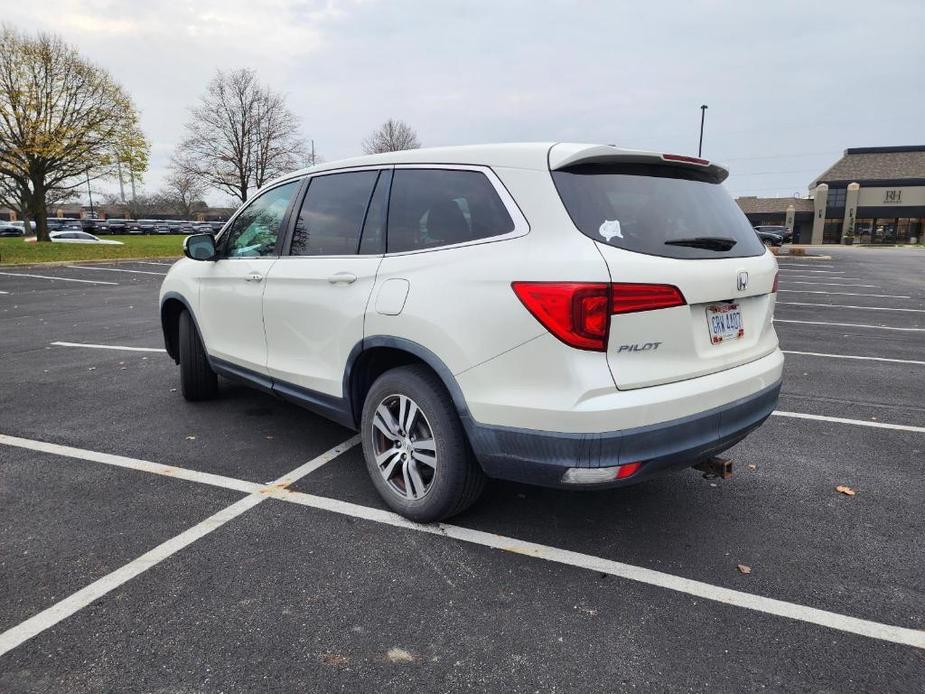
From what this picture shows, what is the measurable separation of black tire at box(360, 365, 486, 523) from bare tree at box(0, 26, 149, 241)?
3282cm

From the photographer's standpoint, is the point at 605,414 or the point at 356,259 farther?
the point at 356,259

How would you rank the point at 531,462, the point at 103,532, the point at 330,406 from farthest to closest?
the point at 330,406
the point at 103,532
the point at 531,462

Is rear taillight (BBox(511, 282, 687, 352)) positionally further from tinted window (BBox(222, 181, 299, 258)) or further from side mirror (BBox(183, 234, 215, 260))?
side mirror (BBox(183, 234, 215, 260))

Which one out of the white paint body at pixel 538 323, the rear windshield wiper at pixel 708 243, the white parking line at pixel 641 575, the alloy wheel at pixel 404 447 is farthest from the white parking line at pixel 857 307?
the alloy wheel at pixel 404 447

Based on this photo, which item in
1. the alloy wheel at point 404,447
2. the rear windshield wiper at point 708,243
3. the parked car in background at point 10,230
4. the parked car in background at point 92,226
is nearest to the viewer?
the rear windshield wiper at point 708,243

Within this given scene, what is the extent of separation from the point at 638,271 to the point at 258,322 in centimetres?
258

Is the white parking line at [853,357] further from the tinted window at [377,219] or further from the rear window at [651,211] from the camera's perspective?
the tinted window at [377,219]

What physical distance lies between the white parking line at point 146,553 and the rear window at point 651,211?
228cm

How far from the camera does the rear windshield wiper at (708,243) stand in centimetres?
265

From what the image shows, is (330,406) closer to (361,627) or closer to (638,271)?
(361,627)

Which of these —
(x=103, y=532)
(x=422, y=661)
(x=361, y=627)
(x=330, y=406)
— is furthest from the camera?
(x=330, y=406)

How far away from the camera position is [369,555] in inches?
111

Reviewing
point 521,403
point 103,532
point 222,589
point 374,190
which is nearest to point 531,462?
point 521,403

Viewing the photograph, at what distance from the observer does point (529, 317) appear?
2430mm
